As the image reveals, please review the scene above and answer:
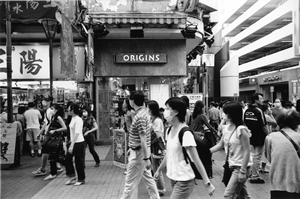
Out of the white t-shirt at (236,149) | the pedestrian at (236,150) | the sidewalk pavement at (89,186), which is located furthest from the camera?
the sidewalk pavement at (89,186)

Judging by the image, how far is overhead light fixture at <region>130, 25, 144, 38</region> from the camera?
11117mm

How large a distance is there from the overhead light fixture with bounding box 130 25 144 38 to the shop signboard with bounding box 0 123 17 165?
202 inches

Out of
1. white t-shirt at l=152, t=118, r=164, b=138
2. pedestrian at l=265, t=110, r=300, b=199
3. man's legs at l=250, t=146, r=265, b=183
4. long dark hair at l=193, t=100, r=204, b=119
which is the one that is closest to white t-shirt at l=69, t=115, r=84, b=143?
white t-shirt at l=152, t=118, r=164, b=138

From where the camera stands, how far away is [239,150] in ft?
13.3

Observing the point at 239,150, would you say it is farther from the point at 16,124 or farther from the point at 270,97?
the point at 270,97

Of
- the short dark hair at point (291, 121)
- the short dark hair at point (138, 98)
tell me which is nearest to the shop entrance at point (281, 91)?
the short dark hair at point (138, 98)

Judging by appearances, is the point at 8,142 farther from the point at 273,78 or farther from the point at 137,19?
the point at 273,78

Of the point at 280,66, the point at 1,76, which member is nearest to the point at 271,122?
the point at 1,76

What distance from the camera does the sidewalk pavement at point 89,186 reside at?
20.4 feet

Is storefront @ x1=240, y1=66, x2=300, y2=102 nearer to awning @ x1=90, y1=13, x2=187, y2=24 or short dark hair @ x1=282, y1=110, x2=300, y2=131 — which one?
awning @ x1=90, y1=13, x2=187, y2=24

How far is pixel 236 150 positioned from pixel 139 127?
1.56m

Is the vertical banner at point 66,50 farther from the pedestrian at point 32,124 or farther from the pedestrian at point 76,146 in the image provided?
the pedestrian at point 32,124

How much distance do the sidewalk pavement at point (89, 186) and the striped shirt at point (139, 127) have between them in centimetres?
154

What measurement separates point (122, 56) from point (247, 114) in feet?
22.4
